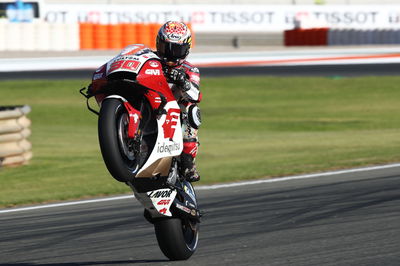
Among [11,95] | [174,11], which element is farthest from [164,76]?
[174,11]

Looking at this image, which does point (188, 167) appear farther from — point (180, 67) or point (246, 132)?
point (246, 132)

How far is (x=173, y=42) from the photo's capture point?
5.74 meters

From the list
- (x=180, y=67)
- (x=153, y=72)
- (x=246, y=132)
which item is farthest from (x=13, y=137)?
(x=153, y=72)

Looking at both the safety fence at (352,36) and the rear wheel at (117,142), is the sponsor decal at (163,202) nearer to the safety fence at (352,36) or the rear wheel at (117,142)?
the rear wheel at (117,142)

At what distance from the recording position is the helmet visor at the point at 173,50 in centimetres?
577

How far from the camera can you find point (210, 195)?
9617 mm

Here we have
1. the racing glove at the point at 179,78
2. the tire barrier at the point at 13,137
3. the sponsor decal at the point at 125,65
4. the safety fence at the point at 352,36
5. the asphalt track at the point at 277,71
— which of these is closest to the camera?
the sponsor decal at the point at 125,65

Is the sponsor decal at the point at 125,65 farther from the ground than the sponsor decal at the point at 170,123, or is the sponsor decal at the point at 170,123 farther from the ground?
the sponsor decal at the point at 125,65

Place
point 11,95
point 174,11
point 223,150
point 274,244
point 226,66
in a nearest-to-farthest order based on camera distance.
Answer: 1. point 274,244
2. point 223,150
3. point 11,95
4. point 226,66
5. point 174,11

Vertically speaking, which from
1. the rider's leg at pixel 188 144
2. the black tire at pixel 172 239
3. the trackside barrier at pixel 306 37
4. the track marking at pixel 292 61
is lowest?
the trackside barrier at pixel 306 37

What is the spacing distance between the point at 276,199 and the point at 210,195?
1.05 meters

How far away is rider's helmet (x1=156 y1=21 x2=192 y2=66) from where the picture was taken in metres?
5.75

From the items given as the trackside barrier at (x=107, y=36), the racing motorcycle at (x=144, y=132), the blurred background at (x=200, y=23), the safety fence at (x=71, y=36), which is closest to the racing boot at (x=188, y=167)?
the racing motorcycle at (x=144, y=132)

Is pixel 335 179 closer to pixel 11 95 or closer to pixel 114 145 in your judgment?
pixel 114 145
